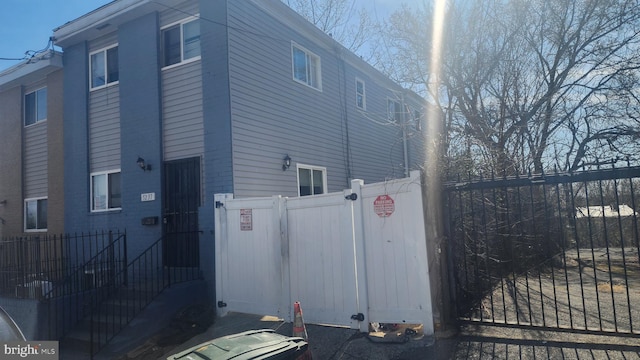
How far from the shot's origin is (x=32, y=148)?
13.0 metres

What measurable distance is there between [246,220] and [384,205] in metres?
2.60

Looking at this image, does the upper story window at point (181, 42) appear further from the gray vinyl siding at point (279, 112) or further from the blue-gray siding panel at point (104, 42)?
the blue-gray siding panel at point (104, 42)

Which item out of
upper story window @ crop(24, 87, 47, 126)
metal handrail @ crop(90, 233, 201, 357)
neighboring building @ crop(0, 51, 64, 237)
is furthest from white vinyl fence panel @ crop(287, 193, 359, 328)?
upper story window @ crop(24, 87, 47, 126)

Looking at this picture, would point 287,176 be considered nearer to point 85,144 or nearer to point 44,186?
point 85,144

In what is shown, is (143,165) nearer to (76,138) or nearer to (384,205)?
(76,138)

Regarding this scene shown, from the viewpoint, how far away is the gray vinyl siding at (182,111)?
29.4ft

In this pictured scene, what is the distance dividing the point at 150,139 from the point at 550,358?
8.45 metres

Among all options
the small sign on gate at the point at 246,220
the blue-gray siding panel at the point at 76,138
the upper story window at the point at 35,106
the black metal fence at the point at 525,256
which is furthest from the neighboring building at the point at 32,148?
the black metal fence at the point at 525,256

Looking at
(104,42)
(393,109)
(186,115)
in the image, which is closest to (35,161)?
(104,42)

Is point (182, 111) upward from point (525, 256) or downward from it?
upward

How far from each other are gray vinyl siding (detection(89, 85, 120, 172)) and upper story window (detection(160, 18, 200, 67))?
5.79 feet

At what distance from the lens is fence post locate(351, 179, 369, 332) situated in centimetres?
571

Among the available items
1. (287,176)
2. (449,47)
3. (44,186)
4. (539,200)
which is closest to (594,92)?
(449,47)

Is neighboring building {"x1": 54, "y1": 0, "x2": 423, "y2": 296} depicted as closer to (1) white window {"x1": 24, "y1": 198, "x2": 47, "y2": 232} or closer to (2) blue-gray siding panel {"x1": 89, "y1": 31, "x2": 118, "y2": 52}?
(2) blue-gray siding panel {"x1": 89, "y1": 31, "x2": 118, "y2": 52}
